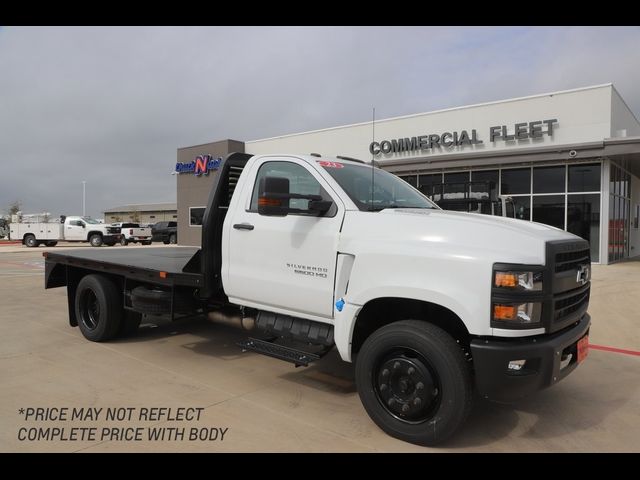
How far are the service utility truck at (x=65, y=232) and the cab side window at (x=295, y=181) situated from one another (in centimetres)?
2919

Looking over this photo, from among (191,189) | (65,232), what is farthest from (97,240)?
(191,189)

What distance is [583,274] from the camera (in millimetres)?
3732

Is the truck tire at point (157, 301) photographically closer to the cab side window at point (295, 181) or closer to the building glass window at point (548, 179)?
the cab side window at point (295, 181)

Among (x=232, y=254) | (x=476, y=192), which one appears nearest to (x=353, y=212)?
(x=232, y=254)

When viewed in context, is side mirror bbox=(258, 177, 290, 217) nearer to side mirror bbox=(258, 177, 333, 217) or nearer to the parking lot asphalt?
side mirror bbox=(258, 177, 333, 217)

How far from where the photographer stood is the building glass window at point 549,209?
57.0 feet

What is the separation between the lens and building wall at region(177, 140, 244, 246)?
1152 inches

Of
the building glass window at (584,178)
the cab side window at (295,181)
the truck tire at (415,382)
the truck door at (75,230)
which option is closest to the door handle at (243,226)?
the cab side window at (295,181)

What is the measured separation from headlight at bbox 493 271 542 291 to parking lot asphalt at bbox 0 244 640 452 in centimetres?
122

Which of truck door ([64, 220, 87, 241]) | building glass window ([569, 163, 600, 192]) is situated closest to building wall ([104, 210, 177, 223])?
truck door ([64, 220, 87, 241])

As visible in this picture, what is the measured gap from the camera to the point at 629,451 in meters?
3.40

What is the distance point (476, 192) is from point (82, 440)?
499 inches

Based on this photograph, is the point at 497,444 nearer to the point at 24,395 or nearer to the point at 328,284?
the point at 328,284

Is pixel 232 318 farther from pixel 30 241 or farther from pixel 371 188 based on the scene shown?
pixel 30 241
